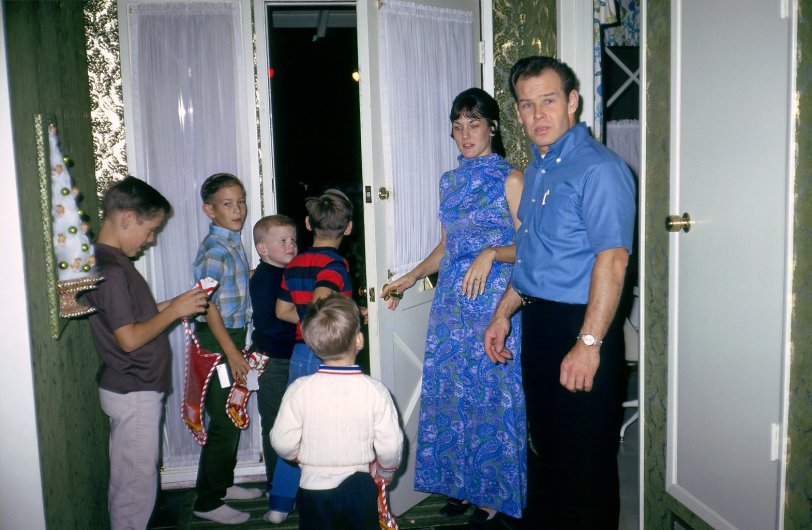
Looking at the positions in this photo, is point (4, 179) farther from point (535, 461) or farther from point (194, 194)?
point (535, 461)

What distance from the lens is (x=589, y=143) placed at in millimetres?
1655

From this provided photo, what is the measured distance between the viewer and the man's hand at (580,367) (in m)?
1.53

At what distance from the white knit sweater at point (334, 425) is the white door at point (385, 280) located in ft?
2.29

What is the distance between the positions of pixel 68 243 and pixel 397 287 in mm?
1119

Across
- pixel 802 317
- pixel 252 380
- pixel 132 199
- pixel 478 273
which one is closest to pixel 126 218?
pixel 132 199

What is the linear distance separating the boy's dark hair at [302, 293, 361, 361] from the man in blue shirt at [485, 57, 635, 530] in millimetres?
490

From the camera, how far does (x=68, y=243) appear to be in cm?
192

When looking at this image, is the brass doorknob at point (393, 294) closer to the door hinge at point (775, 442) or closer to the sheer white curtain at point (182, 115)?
the sheer white curtain at point (182, 115)

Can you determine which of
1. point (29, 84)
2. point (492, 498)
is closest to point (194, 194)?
point (29, 84)

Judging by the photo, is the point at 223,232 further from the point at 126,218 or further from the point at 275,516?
the point at 275,516

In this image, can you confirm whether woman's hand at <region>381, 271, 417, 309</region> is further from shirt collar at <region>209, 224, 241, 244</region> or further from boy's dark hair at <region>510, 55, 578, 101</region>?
boy's dark hair at <region>510, 55, 578, 101</region>

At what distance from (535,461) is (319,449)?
70.3 inches

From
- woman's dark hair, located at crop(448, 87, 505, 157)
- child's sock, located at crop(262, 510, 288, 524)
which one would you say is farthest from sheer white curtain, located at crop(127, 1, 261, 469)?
woman's dark hair, located at crop(448, 87, 505, 157)

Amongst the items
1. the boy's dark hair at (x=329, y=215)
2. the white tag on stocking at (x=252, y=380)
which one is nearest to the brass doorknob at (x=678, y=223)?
the boy's dark hair at (x=329, y=215)
